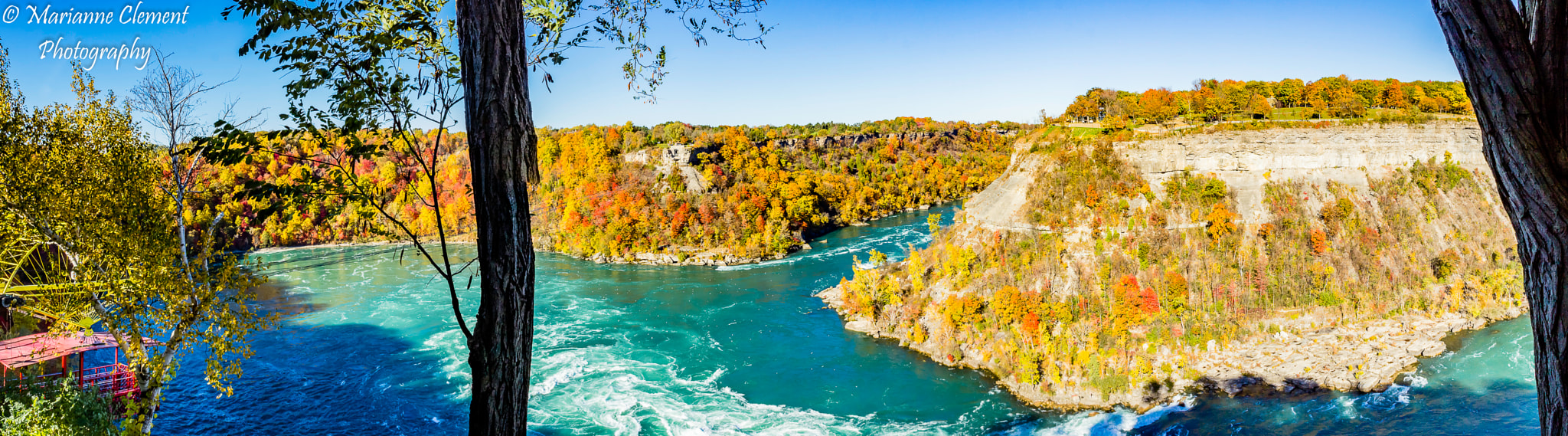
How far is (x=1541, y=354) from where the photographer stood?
2061 millimetres

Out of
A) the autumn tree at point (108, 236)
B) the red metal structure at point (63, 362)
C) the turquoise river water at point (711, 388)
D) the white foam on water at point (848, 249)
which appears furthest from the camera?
the white foam on water at point (848, 249)

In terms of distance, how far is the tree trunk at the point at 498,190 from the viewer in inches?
97.2

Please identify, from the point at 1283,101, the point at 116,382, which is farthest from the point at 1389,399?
the point at 116,382

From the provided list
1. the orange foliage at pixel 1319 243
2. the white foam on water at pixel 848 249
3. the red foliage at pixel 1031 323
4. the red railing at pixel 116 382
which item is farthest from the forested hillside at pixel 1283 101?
the red railing at pixel 116 382

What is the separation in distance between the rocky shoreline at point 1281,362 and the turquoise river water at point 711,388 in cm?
35

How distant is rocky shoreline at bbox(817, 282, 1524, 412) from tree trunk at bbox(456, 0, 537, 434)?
42.1ft

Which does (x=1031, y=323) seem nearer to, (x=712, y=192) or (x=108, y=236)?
(x=108, y=236)

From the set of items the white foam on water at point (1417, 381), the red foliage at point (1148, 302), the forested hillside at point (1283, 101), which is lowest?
the white foam on water at point (1417, 381)

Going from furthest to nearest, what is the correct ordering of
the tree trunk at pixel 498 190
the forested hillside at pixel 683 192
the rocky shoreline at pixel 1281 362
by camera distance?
the forested hillside at pixel 683 192, the rocky shoreline at pixel 1281 362, the tree trunk at pixel 498 190

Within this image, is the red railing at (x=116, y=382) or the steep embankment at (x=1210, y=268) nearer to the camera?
the red railing at (x=116, y=382)

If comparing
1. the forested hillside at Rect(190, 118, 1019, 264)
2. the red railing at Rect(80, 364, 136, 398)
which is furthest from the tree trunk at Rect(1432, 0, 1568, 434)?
the forested hillside at Rect(190, 118, 1019, 264)

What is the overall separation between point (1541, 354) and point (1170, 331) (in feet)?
46.5

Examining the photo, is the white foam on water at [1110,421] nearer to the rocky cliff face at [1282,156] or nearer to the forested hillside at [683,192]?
the rocky cliff face at [1282,156]

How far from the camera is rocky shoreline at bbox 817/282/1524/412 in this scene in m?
13.3
